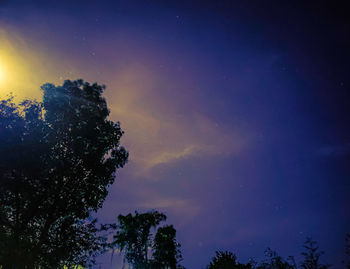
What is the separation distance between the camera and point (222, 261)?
18.0 meters

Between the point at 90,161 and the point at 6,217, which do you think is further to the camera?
the point at 90,161

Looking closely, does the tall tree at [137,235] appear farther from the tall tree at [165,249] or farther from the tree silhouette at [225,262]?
the tree silhouette at [225,262]

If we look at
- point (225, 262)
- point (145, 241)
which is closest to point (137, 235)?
point (145, 241)

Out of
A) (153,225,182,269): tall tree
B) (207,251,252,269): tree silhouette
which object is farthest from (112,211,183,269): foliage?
(207,251,252,269): tree silhouette

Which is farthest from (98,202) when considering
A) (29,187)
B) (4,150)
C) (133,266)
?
(133,266)

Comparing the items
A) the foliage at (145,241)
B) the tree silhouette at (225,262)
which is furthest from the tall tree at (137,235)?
the tree silhouette at (225,262)

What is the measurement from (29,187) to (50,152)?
2793 millimetres

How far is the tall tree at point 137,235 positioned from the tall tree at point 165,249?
5.96 ft

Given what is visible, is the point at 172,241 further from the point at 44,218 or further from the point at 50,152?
the point at 50,152

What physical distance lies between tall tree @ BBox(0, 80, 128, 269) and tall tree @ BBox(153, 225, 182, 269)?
30.0 meters

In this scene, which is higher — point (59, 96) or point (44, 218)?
point (59, 96)

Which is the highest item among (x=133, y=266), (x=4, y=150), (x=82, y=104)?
(x=82, y=104)

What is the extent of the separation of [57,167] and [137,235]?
34554 mm

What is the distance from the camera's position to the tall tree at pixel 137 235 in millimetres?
43062
